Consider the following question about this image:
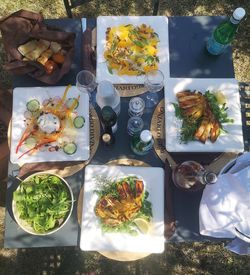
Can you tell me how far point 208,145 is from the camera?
5.88ft

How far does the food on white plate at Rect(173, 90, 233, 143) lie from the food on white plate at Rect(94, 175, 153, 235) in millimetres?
344

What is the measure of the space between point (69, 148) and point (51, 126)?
143 mm

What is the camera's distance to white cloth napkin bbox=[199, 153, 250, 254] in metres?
1.50

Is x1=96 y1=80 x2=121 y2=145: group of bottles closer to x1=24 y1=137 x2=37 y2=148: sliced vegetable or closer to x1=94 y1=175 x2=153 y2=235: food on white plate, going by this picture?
x1=94 y1=175 x2=153 y2=235: food on white plate

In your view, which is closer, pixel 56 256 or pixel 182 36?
pixel 182 36

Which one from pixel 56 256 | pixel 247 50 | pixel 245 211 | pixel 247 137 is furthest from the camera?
pixel 247 50

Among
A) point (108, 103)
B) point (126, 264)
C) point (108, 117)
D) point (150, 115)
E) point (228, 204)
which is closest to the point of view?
point (228, 204)

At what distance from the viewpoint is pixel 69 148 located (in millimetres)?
1779

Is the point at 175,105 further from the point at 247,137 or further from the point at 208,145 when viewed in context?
the point at 247,137

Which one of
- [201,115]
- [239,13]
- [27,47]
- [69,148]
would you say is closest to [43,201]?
[69,148]

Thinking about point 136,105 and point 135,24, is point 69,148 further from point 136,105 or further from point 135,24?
point 135,24

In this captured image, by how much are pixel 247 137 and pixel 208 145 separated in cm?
35

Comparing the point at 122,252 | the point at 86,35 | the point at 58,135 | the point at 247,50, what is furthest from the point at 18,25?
the point at 247,50

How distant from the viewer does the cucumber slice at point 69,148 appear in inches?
69.9
